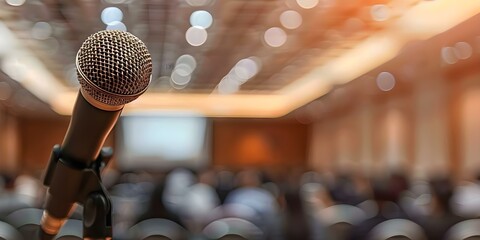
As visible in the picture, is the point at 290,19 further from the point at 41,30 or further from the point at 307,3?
the point at 41,30

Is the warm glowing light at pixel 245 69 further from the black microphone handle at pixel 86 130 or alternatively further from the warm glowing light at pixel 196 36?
the black microphone handle at pixel 86 130

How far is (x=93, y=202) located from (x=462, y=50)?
10312 mm

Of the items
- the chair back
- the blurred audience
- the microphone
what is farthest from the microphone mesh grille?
the chair back

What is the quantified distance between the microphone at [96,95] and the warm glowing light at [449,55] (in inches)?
388

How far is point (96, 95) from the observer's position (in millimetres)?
1044

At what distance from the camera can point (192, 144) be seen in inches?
917

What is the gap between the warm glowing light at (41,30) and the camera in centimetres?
872

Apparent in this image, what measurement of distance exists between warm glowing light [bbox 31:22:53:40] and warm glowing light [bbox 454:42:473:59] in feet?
19.6

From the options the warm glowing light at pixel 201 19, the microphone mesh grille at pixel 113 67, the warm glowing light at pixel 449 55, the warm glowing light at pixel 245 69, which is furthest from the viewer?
the warm glowing light at pixel 245 69

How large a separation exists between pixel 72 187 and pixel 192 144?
2218 centimetres

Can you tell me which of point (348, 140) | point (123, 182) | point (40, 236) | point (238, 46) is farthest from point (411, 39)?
point (348, 140)

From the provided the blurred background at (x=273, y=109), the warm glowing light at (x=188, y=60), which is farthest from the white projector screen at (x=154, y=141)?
the warm glowing light at (x=188, y=60)

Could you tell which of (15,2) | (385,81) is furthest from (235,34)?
(385,81)

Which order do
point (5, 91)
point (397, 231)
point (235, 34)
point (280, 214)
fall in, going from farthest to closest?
1. point (5, 91)
2. point (235, 34)
3. point (280, 214)
4. point (397, 231)
